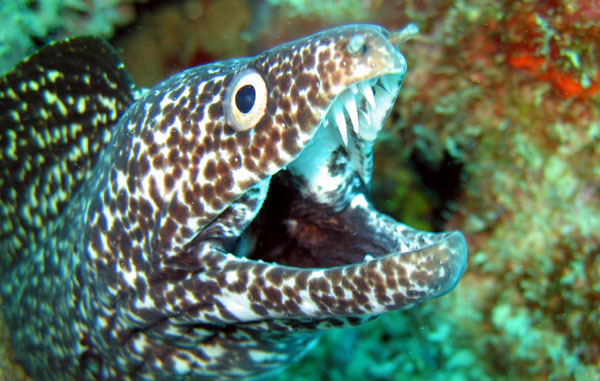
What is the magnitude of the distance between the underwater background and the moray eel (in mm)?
1400

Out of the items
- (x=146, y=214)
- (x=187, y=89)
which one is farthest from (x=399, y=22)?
(x=146, y=214)

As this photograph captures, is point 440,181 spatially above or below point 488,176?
below

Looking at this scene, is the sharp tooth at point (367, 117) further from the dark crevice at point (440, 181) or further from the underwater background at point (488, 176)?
the dark crevice at point (440, 181)

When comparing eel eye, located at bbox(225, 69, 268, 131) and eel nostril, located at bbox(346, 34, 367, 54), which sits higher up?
eel nostril, located at bbox(346, 34, 367, 54)

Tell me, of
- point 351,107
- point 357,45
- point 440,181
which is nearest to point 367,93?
point 351,107

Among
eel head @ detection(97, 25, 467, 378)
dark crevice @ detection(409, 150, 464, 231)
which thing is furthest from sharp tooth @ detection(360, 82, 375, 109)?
dark crevice @ detection(409, 150, 464, 231)

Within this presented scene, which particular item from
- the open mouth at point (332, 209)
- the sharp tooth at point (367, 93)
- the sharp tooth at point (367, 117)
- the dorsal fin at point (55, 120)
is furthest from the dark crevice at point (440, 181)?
the dorsal fin at point (55, 120)

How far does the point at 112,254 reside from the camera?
2518mm

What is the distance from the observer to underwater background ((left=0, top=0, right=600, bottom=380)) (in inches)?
124

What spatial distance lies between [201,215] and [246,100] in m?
0.58

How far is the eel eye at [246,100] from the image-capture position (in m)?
2.02

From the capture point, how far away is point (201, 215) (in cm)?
217

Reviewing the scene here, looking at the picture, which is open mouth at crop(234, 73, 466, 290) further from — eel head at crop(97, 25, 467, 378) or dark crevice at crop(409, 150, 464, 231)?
dark crevice at crop(409, 150, 464, 231)

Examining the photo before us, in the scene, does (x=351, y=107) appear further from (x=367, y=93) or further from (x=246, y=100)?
(x=246, y=100)
